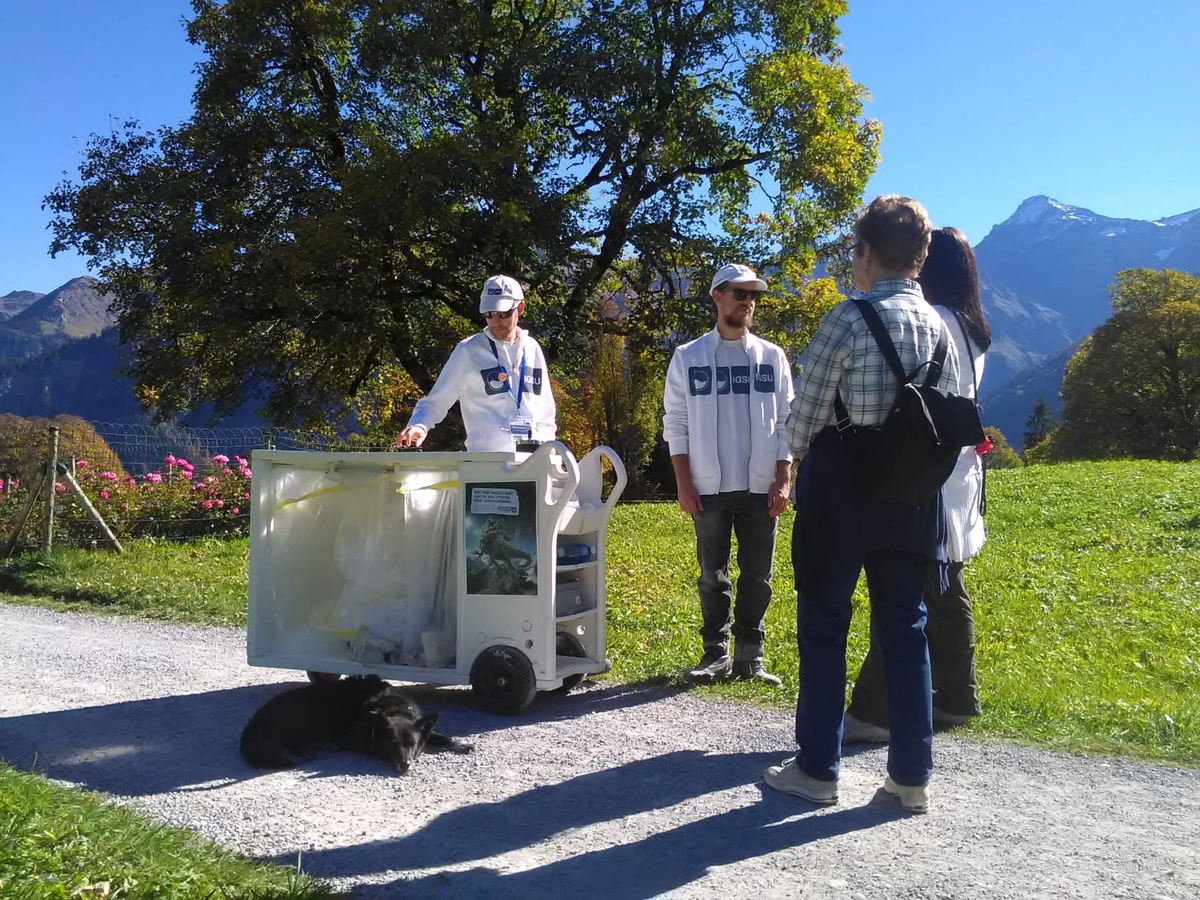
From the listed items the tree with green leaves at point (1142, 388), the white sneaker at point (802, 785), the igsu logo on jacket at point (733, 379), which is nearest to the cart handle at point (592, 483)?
the igsu logo on jacket at point (733, 379)

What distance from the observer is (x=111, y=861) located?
2705 millimetres

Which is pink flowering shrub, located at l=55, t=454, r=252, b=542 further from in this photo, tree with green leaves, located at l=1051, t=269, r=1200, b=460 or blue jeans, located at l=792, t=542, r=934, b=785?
tree with green leaves, located at l=1051, t=269, r=1200, b=460

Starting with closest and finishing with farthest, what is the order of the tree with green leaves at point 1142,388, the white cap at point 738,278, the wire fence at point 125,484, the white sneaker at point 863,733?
the white sneaker at point 863,733 < the white cap at point 738,278 < the wire fence at point 125,484 < the tree with green leaves at point 1142,388

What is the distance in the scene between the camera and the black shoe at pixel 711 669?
5.28 meters

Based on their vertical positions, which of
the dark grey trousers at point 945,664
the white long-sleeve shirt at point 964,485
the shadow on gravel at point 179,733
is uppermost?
the white long-sleeve shirt at point 964,485

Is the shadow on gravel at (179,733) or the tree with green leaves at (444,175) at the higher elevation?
the tree with green leaves at (444,175)

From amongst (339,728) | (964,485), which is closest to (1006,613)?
(964,485)

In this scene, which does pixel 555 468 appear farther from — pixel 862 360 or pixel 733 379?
pixel 862 360

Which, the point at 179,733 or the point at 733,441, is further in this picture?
the point at 733,441

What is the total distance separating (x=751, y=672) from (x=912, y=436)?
2.45 metres

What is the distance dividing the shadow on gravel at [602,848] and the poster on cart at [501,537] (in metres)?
1.20

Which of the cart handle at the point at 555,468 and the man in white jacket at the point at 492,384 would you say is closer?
the cart handle at the point at 555,468

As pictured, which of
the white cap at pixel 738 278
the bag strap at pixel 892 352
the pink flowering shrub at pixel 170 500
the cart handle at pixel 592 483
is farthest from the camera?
the pink flowering shrub at pixel 170 500

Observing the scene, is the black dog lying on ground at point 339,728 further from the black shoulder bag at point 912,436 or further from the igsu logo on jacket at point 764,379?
the igsu logo on jacket at point 764,379
